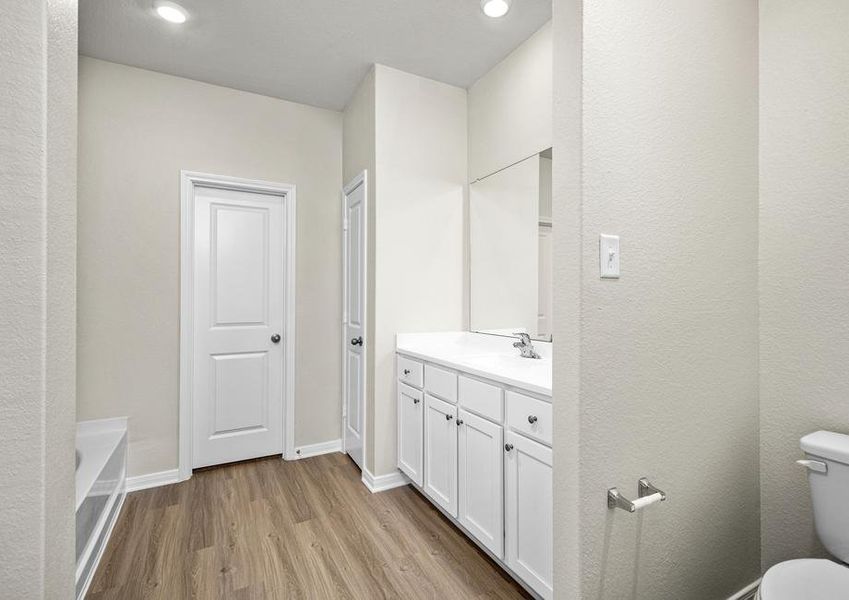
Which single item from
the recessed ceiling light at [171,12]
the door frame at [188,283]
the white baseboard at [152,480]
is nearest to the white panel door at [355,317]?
the door frame at [188,283]

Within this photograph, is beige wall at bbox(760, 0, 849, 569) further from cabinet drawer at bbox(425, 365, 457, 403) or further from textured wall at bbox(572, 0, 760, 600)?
cabinet drawer at bbox(425, 365, 457, 403)

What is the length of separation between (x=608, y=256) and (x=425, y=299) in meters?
1.62

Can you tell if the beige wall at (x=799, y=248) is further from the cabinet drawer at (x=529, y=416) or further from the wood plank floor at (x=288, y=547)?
the wood plank floor at (x=288, y=547)

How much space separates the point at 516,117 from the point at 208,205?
2.07 m

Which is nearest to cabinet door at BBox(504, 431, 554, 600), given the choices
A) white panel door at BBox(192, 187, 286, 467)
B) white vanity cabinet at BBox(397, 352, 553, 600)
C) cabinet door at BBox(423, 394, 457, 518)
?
white vanity cabinet at BBox(397, 352, 553, 600)

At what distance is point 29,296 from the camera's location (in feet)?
2.37

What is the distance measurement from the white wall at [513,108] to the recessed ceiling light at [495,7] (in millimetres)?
263

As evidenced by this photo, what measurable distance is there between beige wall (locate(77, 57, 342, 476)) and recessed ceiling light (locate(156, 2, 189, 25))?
2.03 feet

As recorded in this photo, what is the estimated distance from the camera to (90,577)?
174 centimetres

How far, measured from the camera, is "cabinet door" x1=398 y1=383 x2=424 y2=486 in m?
2.29

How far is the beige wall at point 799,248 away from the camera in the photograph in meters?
1.31

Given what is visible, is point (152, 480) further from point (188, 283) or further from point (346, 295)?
point (346, 295)

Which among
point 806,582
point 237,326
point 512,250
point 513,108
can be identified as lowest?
point 806,582

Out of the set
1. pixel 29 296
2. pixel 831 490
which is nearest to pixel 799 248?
pixel 831 490
